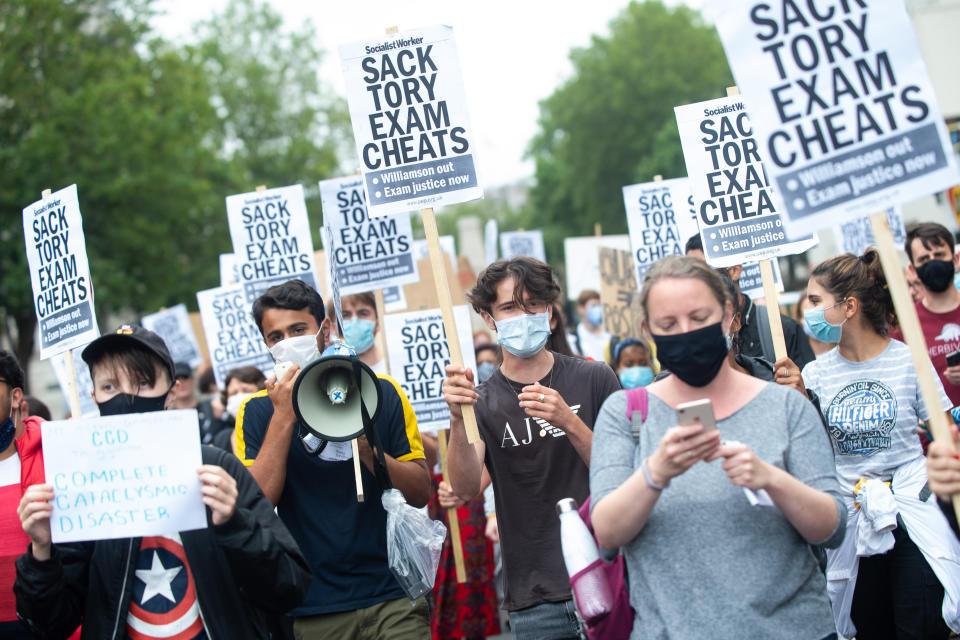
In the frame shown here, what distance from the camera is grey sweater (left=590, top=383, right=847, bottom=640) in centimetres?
272

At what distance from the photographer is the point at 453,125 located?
176 inches

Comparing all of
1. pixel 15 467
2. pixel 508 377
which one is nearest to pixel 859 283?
pixel 508 377

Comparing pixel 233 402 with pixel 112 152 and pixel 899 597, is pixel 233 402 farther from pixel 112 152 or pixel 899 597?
pixel 112 152

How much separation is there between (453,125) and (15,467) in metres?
2.27

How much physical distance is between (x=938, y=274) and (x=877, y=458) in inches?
64.8

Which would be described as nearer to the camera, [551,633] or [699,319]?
[699,319]

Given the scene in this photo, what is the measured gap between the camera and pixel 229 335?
904 centimetres

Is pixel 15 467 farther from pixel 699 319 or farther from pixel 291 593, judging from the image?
pixel 699 319

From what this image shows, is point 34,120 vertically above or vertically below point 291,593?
above

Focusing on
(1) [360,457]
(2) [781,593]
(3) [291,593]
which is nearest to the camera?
(2) [781,593]

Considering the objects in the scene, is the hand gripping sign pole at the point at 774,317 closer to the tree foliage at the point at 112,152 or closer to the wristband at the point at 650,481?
the wristband at the point at 650,481

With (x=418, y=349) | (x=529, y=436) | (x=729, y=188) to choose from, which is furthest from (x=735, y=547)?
(x=418, y=349)

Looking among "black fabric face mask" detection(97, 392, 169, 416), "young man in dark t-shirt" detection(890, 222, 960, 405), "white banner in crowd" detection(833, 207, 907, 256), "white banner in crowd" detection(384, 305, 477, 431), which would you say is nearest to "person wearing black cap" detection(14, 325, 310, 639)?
"black fabric face mask" detection(97, 392, 169, 416)

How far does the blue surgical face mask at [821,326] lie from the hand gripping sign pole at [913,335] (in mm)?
1829
